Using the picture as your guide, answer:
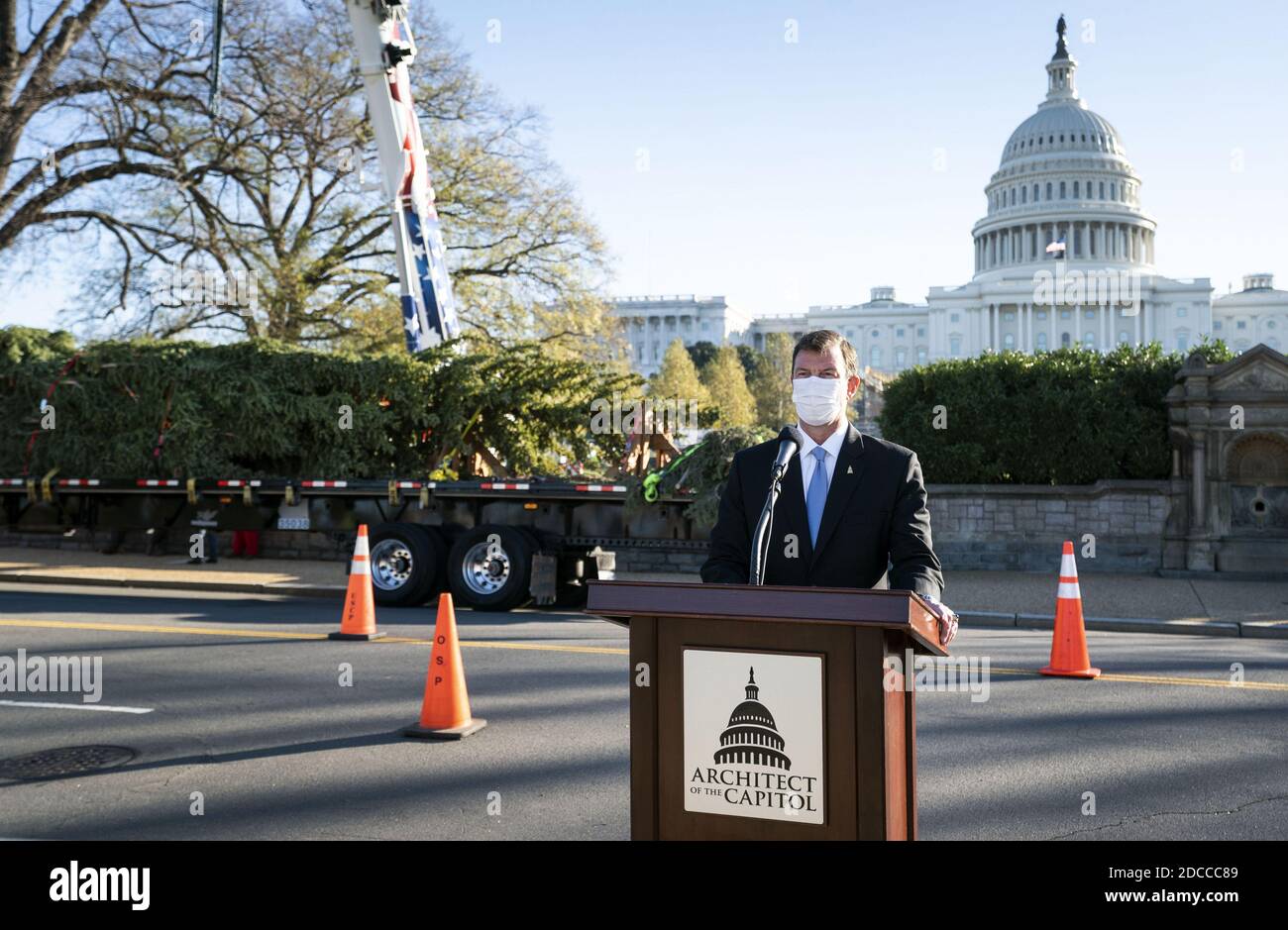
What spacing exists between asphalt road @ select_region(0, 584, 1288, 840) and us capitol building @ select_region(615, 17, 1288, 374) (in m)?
105

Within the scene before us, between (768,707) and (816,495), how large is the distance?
3.35 ft

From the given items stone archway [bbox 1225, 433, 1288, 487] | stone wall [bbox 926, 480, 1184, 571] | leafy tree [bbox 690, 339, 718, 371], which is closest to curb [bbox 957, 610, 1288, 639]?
stone wall [bbox 926, 480, 1184, 571]

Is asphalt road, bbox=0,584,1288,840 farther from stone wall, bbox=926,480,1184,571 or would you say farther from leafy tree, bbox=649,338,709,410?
leafy tree, bbox=649,338,709,410

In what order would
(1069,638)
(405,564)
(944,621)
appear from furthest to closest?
(405,564) < (1069,638) < (944,621)

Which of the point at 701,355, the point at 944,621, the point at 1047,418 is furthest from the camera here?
the point at 701,355

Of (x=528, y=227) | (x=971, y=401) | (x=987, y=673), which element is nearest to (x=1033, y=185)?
(x=528, y=227)

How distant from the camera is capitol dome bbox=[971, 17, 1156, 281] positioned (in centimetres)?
11569

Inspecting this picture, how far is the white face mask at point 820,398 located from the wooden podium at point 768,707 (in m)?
0.93

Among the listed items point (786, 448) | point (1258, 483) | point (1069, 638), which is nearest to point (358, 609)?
point (1069, 638)

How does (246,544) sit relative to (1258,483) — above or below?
below

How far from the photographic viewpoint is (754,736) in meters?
2.84

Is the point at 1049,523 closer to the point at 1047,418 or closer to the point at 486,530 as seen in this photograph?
the point at 1047,418

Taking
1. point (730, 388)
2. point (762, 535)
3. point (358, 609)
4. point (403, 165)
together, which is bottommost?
point (358, 609)

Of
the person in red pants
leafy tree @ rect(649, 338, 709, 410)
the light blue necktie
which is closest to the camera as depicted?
the light blue necktie
